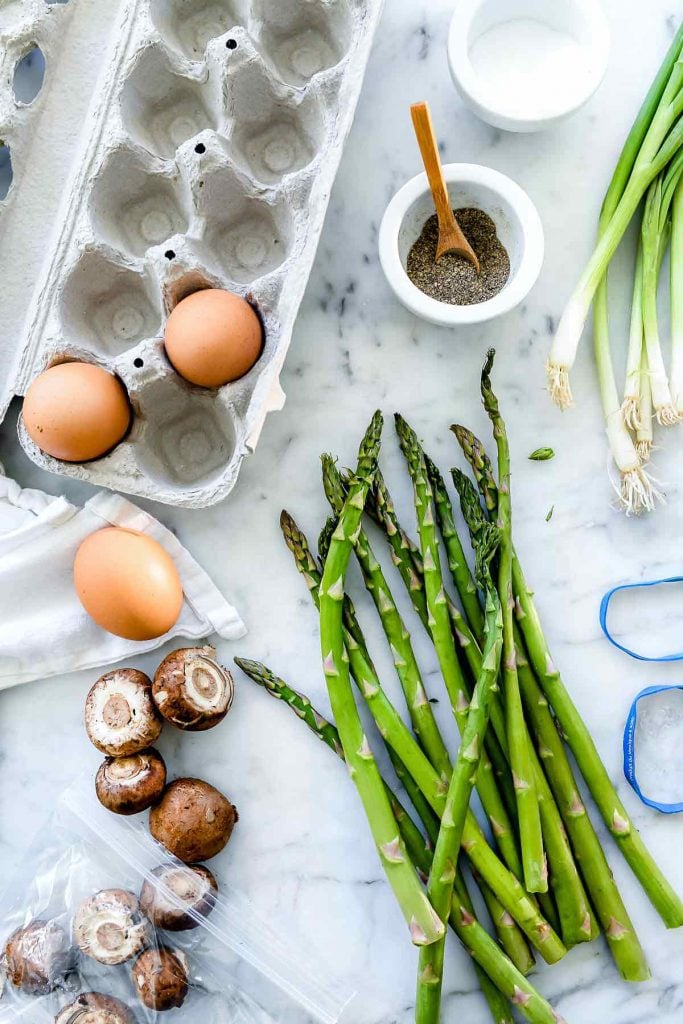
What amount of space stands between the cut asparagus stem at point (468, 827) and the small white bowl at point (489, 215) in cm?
45

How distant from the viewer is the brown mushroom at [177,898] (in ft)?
3.63

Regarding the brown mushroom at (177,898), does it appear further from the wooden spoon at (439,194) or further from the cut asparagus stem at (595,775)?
the wooden spoon at (439,194)

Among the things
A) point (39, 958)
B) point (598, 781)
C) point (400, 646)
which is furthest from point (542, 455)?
point (39, 958)

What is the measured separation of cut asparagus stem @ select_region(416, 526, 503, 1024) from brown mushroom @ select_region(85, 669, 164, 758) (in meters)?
0.38

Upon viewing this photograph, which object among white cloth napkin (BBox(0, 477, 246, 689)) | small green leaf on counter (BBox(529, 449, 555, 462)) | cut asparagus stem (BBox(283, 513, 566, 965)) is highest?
white cloth napkin (BBox(0, 477, 246, 689))

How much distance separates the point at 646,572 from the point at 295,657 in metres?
0.49

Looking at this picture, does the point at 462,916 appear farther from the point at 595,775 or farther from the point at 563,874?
the point at 595,775

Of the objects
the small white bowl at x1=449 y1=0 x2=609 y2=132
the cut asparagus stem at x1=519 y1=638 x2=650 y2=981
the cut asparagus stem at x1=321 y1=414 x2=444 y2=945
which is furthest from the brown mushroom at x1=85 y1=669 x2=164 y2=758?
the small white bowl at x1=449 y1=0 x2=609 y2=132

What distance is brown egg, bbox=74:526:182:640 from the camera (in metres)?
1.08

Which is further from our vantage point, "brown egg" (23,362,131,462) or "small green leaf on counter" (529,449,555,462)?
"small green leaf on counter" (529,449,555,462)

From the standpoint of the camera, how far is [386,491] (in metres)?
1.24

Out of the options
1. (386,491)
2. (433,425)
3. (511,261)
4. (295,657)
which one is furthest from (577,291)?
(295,657)

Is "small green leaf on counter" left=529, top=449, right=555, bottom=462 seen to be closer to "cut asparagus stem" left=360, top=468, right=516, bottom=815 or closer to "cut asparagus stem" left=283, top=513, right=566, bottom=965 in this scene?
"cut asparagus stem" left=360, top=468, right=516, bottom=815

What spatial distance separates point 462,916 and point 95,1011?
0.45 meters
